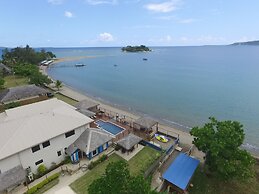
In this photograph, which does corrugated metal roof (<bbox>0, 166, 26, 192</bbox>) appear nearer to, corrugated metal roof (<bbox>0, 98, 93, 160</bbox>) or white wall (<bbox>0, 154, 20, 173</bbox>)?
white wall (<bbox>0, 154, 20, 173</bbox>)

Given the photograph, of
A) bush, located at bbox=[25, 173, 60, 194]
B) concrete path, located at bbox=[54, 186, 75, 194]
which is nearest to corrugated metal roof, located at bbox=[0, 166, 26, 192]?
Result: bush, located at bbox=[25, 173, 60, 194]

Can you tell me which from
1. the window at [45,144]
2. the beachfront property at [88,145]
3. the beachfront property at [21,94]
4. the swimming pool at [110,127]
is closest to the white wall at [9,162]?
the window at [45,144]

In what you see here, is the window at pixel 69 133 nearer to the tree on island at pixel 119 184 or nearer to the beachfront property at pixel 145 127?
the beachfront property at pixel 145 127

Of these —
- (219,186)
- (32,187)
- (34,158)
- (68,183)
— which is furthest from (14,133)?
(219,186)

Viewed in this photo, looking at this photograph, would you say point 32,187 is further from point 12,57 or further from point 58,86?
point 12,57

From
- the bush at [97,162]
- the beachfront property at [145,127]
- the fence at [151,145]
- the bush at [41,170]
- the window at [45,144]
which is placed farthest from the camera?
the beachfront property at [145,127]

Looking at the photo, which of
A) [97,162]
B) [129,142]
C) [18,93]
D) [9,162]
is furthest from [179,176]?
[18,93]

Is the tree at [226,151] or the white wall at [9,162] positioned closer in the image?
the tree at [226,151]
